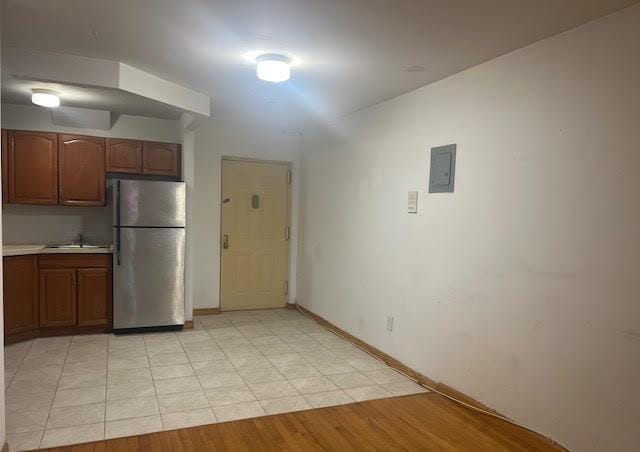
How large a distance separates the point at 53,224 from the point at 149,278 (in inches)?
51.0

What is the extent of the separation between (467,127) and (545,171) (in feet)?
2.41

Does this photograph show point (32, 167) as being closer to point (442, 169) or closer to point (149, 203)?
A: point (149, 203)

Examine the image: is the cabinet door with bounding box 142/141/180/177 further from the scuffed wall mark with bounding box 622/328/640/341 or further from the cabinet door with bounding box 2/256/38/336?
the scuffed wall mark with bounding box 622/328/640/341

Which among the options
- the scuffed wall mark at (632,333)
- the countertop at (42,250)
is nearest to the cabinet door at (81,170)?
the countertop at (42,250)

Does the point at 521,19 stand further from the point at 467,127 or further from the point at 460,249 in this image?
the point at 460,249

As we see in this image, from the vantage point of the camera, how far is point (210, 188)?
553cm

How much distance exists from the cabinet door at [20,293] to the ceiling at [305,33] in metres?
2.06

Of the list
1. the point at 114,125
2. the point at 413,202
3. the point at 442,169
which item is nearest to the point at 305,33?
the point at 442,169

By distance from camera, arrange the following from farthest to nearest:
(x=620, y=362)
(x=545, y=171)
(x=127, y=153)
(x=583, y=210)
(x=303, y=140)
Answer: (x=303, y=140) → (x=127, y=153) → (x=545, y=171) → (x=583, y=210) → (x=620, y=362)

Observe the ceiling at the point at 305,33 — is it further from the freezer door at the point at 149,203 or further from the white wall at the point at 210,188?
the white wall at the point at 210,188

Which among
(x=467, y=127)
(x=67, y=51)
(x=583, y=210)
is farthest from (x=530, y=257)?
(x=67, y=51)

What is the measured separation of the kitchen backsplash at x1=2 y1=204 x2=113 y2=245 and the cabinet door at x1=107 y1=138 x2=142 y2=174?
55 cm

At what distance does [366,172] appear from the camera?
4.36m

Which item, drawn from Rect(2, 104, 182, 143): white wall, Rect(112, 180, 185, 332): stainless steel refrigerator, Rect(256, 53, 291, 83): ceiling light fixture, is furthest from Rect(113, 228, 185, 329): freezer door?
Rect(256, 53, 291, 83): ceiling light fixture
